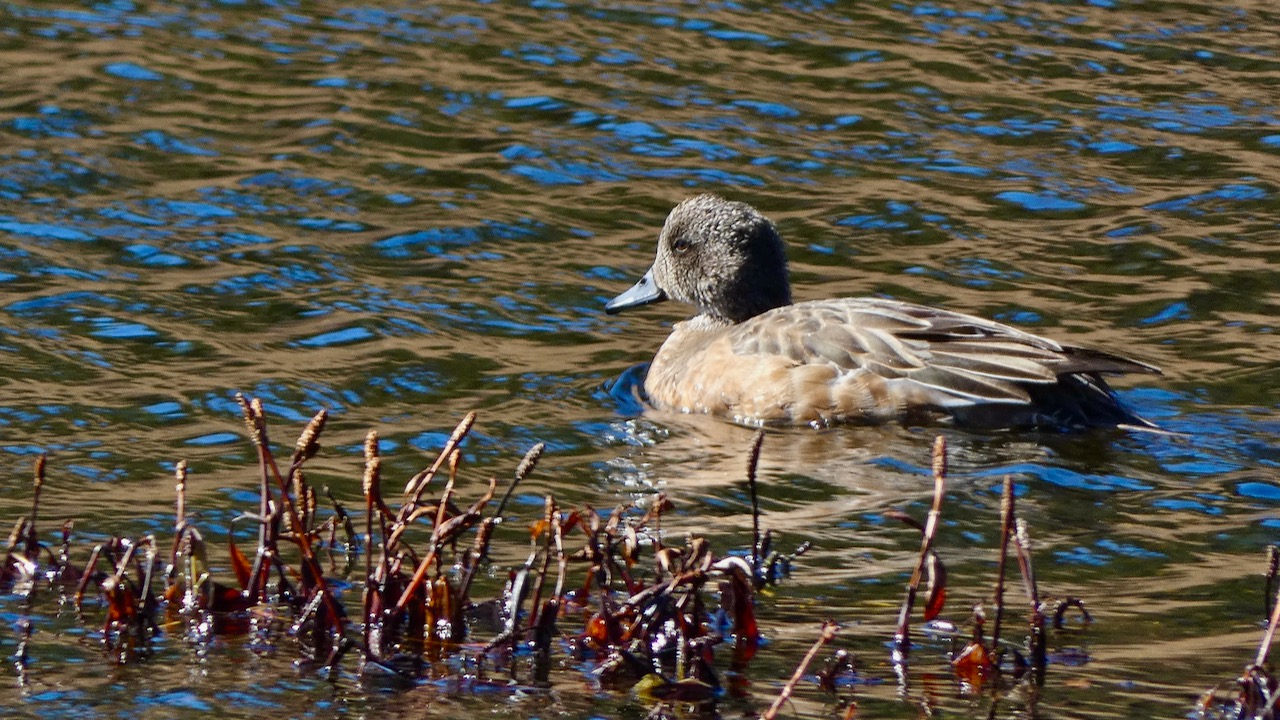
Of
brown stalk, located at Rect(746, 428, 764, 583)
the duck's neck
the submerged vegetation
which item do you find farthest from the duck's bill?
the submerged vegetation

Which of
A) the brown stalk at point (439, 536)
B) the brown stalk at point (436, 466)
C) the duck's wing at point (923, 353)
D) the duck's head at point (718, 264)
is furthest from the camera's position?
the duck's head at point (718, 264)

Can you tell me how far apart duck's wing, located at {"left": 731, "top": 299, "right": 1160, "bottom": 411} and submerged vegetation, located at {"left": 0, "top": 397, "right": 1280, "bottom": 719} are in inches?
101

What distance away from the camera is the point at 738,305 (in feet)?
32.9

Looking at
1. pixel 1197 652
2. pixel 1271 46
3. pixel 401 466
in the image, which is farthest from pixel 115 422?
pixel 1271 46

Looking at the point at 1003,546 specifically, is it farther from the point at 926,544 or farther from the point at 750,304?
the point at 750,304


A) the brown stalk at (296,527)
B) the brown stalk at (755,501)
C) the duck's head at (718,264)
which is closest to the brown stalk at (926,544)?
the brown stalk at (755,501)

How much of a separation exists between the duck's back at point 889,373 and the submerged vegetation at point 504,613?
261 cm

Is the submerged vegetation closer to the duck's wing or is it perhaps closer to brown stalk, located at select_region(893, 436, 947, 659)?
brown stalk, located at select_region(893, 436, 947, 659)

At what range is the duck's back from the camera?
323 inches

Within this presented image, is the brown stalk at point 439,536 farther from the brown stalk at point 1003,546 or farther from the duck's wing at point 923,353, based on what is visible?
the duck's wing at point 923,353

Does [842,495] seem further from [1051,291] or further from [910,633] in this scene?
[1051,291]

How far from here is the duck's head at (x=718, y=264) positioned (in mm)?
9859

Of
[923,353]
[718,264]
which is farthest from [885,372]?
[718,264]

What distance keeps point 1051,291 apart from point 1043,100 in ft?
11.6
